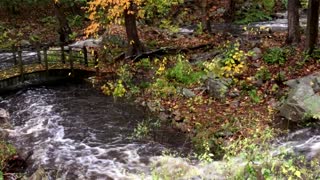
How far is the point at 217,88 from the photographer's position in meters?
14.0

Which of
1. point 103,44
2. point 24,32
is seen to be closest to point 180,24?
point 103,44

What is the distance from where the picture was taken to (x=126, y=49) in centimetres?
1969

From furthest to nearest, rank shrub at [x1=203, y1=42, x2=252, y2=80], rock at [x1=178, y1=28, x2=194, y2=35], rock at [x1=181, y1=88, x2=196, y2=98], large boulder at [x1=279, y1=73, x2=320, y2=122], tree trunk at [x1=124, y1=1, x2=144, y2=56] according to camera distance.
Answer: rock at [x1=178, y1=28, x2=194, y2=35] → tree trunk at [x1=124, y1=1, x2=144, y2=56] → shrub at [x1=203, y1=42, x2=252, y2=80] → rock at [x1=181, y1=88, x2=196, y2=98] → large boulder at [x1=279, y1=73, x2=320, y2=122]

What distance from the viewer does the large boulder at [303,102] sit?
38.5 ft

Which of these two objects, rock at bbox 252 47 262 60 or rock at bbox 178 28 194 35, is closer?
rock at bbox 252 47 262 60

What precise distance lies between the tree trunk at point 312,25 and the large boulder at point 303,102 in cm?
296

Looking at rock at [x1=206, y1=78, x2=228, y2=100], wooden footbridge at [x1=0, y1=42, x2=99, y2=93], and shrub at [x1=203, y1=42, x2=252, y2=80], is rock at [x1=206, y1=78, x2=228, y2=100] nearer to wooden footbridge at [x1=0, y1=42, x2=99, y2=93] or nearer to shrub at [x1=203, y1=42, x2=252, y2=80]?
shrub at [x1=203, y1=42, x2=252, y2=80]

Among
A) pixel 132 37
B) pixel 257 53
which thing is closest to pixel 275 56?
pixel 257 53

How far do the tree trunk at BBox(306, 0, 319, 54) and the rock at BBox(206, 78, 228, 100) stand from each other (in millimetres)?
4014

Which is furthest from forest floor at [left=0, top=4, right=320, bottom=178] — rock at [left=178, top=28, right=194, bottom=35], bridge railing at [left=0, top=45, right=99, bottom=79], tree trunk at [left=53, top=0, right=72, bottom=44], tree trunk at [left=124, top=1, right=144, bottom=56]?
tree trunk at [left=53, top=0, right=72, bottom=44]

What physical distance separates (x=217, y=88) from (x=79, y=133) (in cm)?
495

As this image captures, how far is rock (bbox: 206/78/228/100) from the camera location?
45.1 feet

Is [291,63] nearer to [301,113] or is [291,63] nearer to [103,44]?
[301,113]

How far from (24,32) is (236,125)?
21.4 metres
